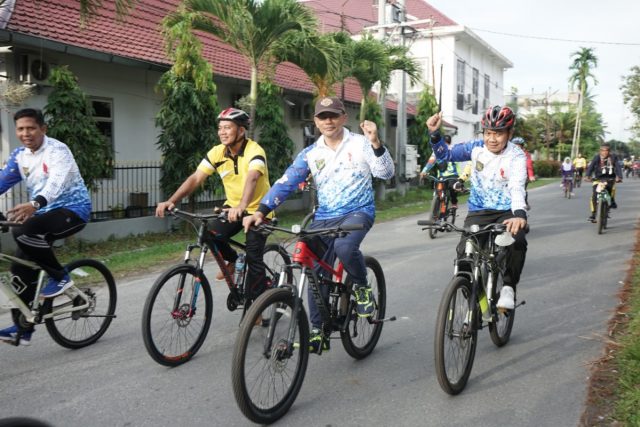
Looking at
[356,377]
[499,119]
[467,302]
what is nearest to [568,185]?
[499,119]

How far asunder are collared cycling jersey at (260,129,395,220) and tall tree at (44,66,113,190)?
22.9ft

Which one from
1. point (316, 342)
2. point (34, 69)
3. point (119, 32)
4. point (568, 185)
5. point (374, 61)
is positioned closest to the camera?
point (316, 342)

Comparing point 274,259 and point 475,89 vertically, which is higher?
point 475,89

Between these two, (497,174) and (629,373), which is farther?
(497,174)

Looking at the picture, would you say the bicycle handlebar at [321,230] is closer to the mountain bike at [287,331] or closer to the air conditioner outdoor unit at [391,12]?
the mountain bike at [287,331]

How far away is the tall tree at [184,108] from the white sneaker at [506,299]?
8.86 meters

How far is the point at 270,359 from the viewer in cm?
359

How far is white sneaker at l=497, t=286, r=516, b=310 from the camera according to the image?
4627 millimetres

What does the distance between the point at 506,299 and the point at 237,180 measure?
2.44 metres

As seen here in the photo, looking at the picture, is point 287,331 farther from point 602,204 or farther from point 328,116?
point 602,204

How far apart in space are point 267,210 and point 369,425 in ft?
5.25

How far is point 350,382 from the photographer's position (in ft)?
14.1

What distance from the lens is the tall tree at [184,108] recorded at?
12047 mm

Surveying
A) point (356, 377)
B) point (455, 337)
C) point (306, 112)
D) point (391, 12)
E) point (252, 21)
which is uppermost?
point (391, 12)
